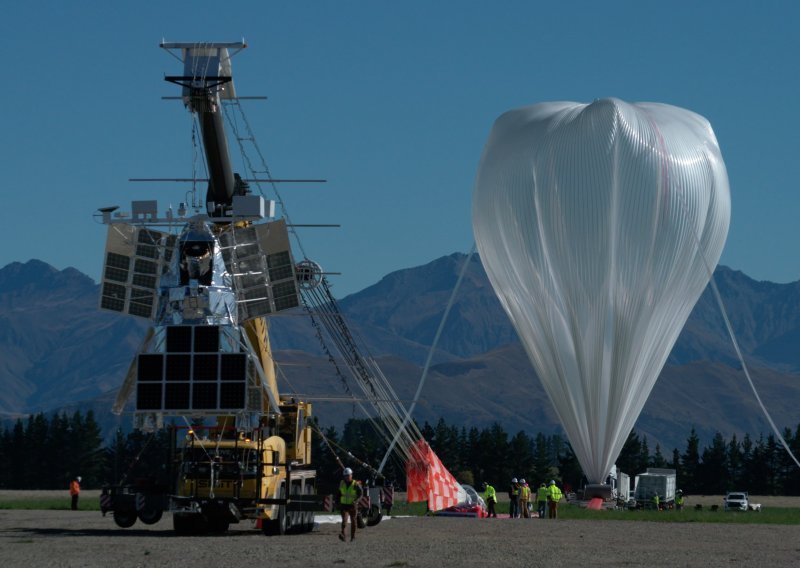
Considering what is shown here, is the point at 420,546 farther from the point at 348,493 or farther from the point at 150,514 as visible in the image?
the point at 150,514

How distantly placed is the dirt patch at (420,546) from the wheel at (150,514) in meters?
0.41

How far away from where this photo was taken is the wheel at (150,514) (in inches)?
1650

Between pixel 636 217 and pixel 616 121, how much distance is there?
3.91 m

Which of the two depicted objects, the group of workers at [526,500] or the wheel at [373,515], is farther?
the group of workers at [526,500]

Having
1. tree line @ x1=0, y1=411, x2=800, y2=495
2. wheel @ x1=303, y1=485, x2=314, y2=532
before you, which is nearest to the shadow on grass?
wheel @ x1=303, y1=485, x2=314, y2=532

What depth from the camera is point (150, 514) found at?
42438mm

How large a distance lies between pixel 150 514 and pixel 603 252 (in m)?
24.3

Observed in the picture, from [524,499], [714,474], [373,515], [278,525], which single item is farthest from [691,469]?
[278,525]

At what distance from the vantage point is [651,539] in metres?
41.4

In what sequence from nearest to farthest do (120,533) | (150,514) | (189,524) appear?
(150,514) < (189,524) < (120,533)

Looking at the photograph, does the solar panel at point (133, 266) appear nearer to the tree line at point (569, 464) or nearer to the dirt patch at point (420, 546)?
the dirt patch at point (420, 546)

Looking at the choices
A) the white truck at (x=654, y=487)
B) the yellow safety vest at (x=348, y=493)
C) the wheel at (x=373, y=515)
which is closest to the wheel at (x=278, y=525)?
the yellow safety vest at (x=348, y=493)

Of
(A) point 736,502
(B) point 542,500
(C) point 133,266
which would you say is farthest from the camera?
(A) point 736,502

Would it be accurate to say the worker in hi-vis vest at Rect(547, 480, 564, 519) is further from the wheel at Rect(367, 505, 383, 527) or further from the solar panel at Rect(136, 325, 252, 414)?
the solar panel at Rect(136, 325, 252, 414)
